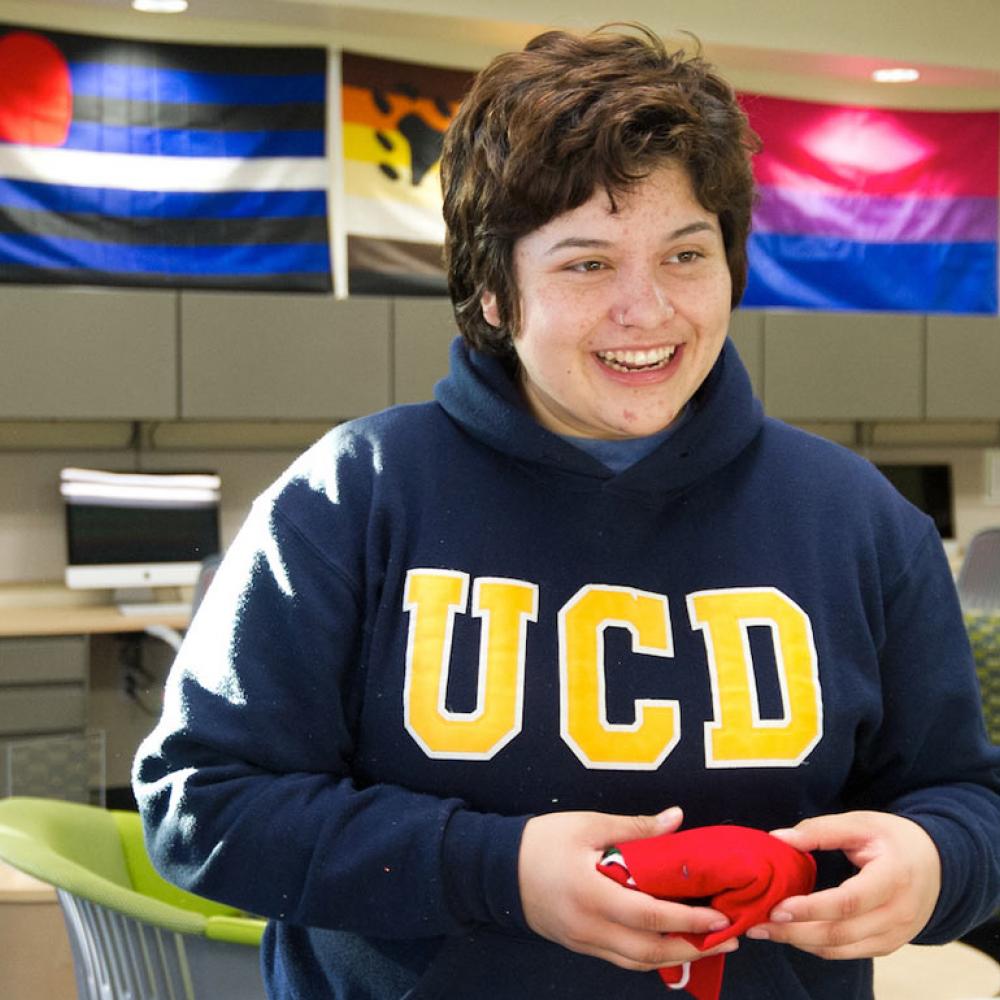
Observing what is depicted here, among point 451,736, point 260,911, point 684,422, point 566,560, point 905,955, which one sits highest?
point 684,422

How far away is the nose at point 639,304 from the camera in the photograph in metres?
1.12

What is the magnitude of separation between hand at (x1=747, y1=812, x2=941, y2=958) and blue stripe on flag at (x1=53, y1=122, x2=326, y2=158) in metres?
4.54

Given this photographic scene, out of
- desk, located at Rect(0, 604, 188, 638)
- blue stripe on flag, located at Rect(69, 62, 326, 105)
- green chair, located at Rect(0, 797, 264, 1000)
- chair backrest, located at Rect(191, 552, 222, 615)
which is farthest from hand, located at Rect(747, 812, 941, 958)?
blue stripe on flag, located at Rect(69, 62, 326, 105)

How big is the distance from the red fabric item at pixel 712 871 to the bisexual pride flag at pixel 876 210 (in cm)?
524

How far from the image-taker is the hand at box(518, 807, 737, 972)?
0.97m

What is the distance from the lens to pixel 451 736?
109 cm

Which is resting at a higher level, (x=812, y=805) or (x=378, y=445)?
(x=378, y=445)

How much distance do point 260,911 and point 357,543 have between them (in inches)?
11.2

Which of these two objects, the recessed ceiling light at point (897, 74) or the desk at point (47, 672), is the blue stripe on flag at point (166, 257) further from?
the recessed ceiling light at point (897, 74)

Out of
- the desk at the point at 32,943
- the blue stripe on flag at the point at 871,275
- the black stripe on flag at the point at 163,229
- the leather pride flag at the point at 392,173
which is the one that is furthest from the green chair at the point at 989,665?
the blue stripe on flag at the point at 871,275

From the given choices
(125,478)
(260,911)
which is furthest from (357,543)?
(125,478)

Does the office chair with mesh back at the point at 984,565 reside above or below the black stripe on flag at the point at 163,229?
below

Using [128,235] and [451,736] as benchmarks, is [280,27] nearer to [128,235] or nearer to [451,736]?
[128,235]

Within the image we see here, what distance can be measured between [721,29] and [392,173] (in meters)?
1.39
